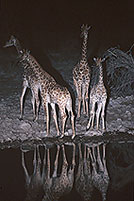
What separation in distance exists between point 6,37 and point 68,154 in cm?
255

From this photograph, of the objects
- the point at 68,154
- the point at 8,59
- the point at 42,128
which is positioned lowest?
the point at 68,154

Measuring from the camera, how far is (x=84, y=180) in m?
2.41

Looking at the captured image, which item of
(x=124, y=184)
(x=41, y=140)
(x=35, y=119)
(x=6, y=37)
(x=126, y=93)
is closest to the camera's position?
(x=124, y=184)

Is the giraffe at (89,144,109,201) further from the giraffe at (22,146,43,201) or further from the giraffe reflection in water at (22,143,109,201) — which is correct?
the giraffe at (22,146,43,201)

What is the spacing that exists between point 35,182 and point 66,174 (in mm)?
210

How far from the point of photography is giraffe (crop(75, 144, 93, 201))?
2.25 meters

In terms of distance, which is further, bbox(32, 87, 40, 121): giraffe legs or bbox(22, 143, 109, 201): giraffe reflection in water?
bbox(32, 87, 40, 121): giraffe legs

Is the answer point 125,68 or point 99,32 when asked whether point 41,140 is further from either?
point 99,32

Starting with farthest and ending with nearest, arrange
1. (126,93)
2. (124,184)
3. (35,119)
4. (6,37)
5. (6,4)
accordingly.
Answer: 1. (6,37)
2. (6,4)
3. (126,93)
4. (35,119)
5. (124,184)

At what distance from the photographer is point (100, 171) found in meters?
2.52

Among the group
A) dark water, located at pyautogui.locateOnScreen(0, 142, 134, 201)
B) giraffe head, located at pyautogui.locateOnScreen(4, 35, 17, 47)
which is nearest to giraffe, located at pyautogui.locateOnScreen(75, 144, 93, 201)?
dark water, located at pyautogui.locateOnScreen(0, 142, 134, 201)

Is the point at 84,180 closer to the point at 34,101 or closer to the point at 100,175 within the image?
the point at 100,175

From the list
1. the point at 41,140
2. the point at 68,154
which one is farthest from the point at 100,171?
the point at 41,140

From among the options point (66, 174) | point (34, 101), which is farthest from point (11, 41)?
point (66, 174)
